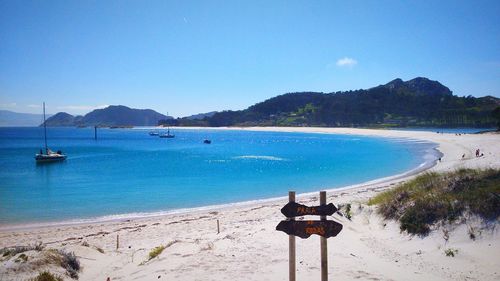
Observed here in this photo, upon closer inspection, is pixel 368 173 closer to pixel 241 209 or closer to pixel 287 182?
pixel 287 182

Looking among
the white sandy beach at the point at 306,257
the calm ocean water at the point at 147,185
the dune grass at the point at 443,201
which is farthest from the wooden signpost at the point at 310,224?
the calm ocean water at the point at 147,185

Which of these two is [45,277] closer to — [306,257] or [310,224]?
[310,224]

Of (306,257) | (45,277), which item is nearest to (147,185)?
(45,277)

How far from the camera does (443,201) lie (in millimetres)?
10906

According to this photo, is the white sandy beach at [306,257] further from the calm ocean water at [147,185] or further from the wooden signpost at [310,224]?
the calm ocean water at [147,185]

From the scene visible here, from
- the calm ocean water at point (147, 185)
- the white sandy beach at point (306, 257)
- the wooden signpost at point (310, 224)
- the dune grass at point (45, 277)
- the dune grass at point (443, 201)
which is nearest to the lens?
the wooden signpost at point (310, 224)

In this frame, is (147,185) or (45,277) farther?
(147,185)

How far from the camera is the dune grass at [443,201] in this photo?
10.3 metres

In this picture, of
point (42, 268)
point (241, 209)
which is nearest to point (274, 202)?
point (241, 209)

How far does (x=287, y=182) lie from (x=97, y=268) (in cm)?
2354

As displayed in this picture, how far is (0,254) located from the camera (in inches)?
422

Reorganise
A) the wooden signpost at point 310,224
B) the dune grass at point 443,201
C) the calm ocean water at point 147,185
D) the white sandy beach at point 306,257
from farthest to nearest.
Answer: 1. the calm ocean water at point 147,185
2. the dune grass at point 443,201
3. the white sandy beach at point 306,257
4. the wooden signpost at point 310,224

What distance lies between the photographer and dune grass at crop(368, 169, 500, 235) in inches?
404

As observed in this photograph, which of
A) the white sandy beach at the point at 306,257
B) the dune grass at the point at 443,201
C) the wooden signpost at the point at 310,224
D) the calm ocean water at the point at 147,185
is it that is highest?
the wooden signpost at the point at 310,224
